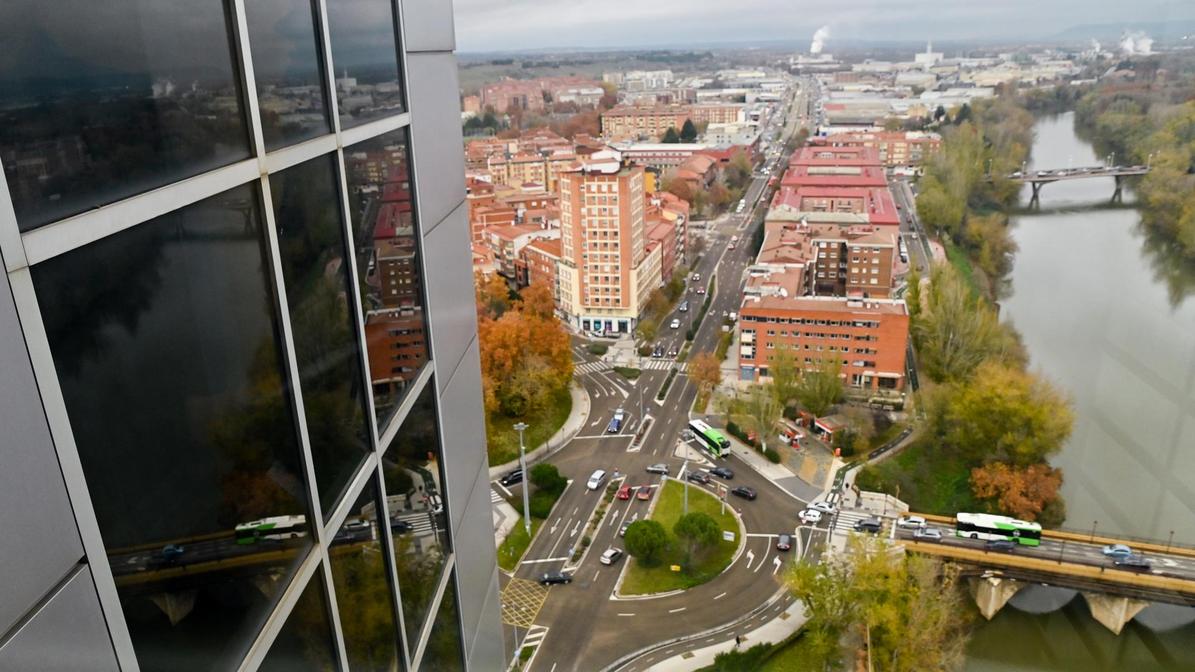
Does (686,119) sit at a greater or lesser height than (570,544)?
greater

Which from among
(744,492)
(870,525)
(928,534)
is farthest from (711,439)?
(928,534)

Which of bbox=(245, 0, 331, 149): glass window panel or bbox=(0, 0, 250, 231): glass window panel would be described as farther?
bbox=(245, 0, 331, 149): glass window panel

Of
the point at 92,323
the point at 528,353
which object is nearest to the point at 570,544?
the point at 528,353

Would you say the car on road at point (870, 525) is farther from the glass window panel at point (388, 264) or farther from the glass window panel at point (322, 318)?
the glass window panel at point (322, 318)

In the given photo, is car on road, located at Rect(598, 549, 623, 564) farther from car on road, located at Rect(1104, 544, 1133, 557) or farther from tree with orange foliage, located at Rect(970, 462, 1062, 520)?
car on road, located at Rect(1104, 544, 1133, 557)

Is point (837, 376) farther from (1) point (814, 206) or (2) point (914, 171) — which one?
(2) point (914, 171)

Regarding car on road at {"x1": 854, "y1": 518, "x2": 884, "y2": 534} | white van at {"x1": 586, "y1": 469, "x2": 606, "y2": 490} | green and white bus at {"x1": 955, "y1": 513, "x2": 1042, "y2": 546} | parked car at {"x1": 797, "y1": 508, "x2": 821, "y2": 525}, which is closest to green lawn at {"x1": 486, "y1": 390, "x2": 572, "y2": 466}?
white van at {"x1": 586, "y1": 469, "x2": 606, "y2": 490}

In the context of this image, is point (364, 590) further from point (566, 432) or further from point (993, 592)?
point (566, 432)
